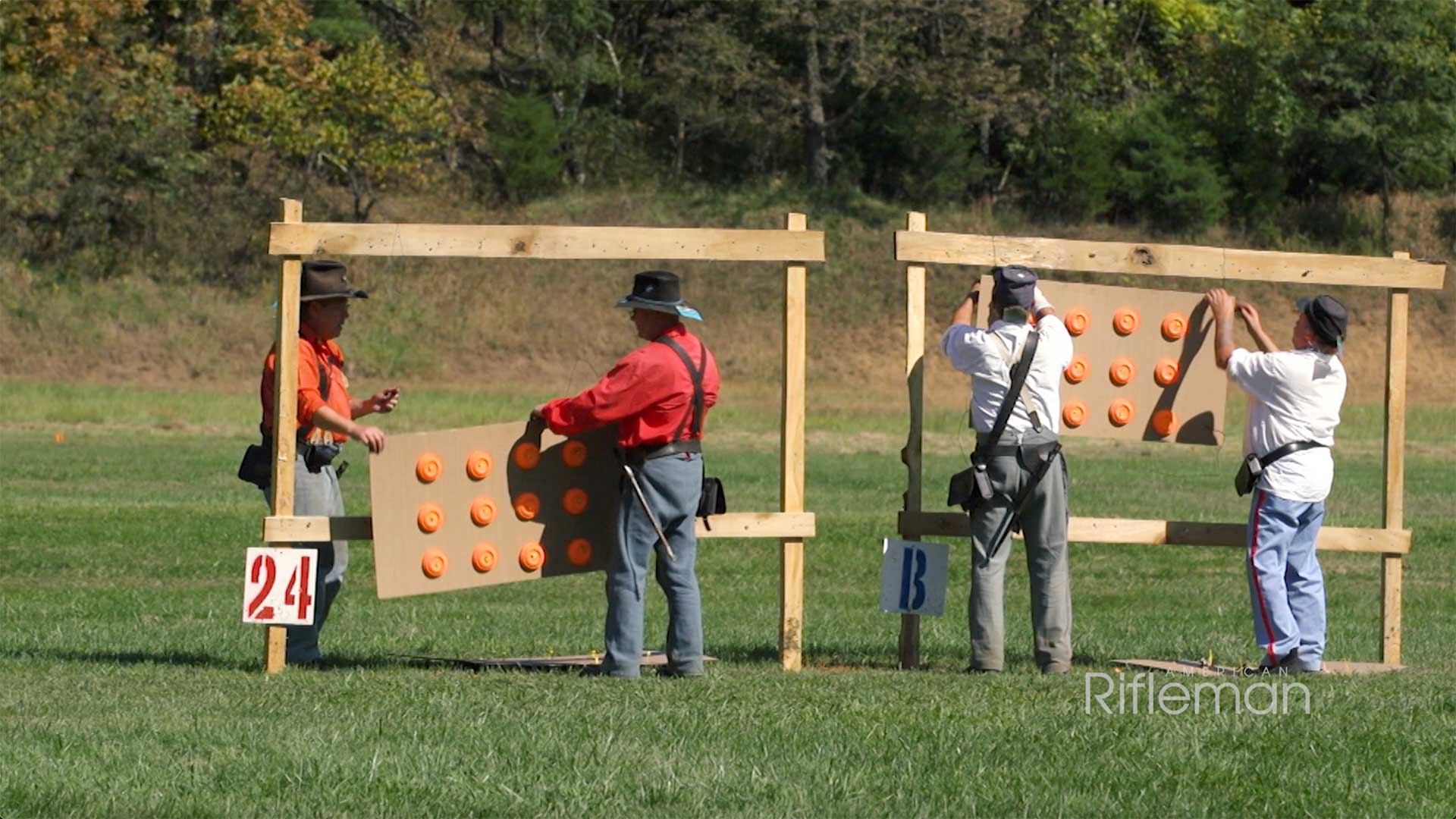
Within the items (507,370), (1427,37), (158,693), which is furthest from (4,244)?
(158,693)

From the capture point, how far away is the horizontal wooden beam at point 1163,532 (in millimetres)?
10742

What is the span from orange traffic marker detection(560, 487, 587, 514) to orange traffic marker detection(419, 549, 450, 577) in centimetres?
68

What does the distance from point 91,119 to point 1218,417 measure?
132ft

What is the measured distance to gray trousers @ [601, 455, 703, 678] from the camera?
9.77m

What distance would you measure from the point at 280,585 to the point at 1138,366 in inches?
198

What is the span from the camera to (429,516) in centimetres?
1012

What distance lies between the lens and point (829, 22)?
169 feet

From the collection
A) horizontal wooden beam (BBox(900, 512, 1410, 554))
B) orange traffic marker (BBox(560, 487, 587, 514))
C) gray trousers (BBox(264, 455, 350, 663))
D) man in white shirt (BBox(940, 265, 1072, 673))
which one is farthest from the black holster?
gray trousers (BBox(264, 455, 350, 663))

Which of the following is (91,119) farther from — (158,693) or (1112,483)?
(158,693)

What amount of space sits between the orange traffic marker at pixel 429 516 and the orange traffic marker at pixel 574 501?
64 cm

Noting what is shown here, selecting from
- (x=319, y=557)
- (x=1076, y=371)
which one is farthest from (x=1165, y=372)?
(x=319, y=557)

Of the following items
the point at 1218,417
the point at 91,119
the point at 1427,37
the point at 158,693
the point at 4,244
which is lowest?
the point at 158,693

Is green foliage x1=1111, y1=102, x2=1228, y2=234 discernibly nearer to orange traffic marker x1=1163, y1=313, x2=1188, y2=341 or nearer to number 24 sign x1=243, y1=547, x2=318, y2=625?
orange traffic marker x1=1163, y1=313, x2=1188, y2=341

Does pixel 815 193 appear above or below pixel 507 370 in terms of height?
above
